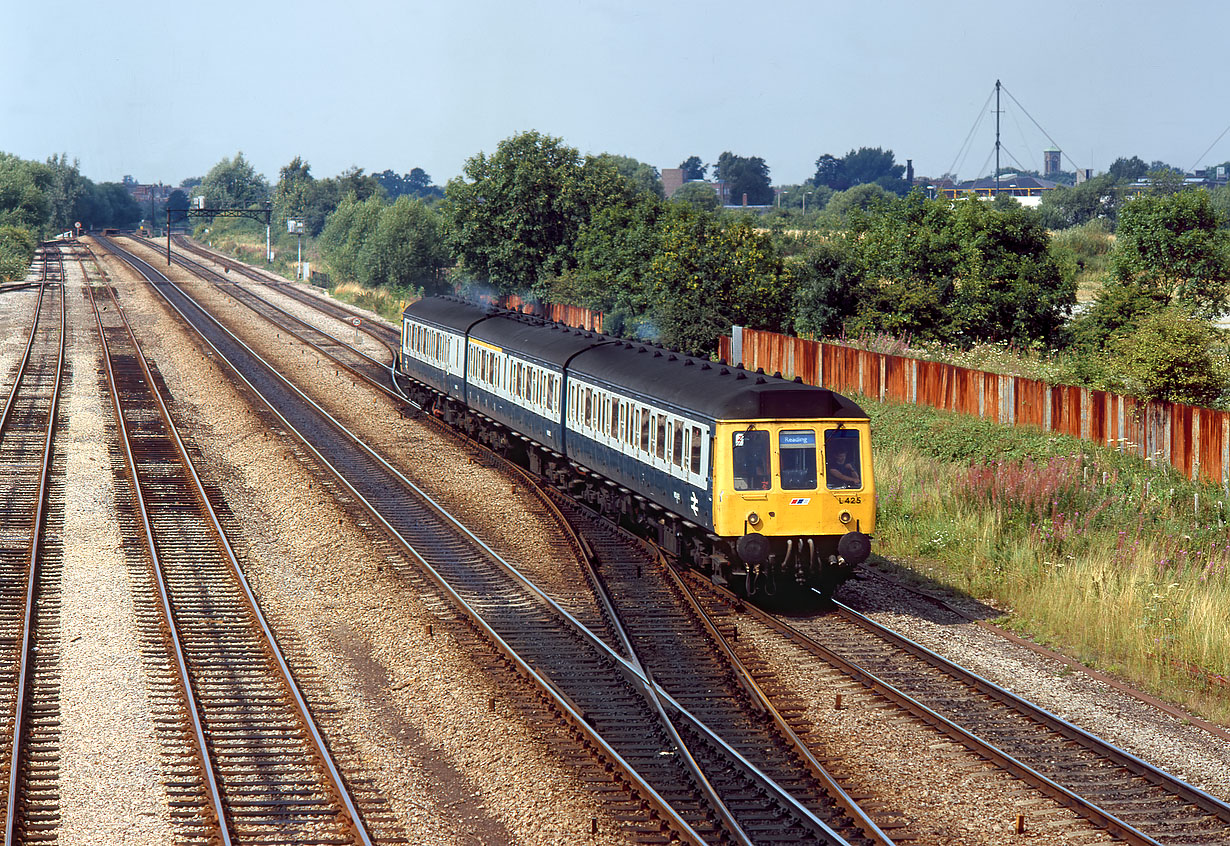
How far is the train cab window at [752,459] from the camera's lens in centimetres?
1647

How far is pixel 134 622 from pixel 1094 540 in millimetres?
13415

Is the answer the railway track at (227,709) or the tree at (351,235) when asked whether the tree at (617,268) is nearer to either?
the railway track at (227,709)

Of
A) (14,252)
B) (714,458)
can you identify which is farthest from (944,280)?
(14,252)

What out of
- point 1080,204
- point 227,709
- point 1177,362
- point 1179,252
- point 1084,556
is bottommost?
point 227,709

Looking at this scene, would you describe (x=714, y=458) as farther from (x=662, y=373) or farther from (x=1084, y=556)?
(x=1084, y=556)

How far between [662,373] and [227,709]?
8960mm

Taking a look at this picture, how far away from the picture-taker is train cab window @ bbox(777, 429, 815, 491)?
1653 centimetres

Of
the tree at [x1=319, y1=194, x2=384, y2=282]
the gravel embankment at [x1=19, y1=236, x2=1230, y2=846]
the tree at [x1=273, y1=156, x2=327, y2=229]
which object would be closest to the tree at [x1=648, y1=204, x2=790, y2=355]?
the gravel embankment at [x1=19, y1=236, x2=1230, y2=846]

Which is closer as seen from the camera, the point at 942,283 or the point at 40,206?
the point at 942,283

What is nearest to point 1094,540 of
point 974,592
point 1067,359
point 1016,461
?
point 974,592

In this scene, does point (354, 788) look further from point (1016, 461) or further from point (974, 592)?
point (1016, 461)

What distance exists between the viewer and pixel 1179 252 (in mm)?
33969

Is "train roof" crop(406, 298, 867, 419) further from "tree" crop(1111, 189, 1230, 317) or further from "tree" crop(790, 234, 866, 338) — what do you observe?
"tree" crop(1111, 189, 1230, 317)

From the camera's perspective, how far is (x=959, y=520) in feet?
66.5
